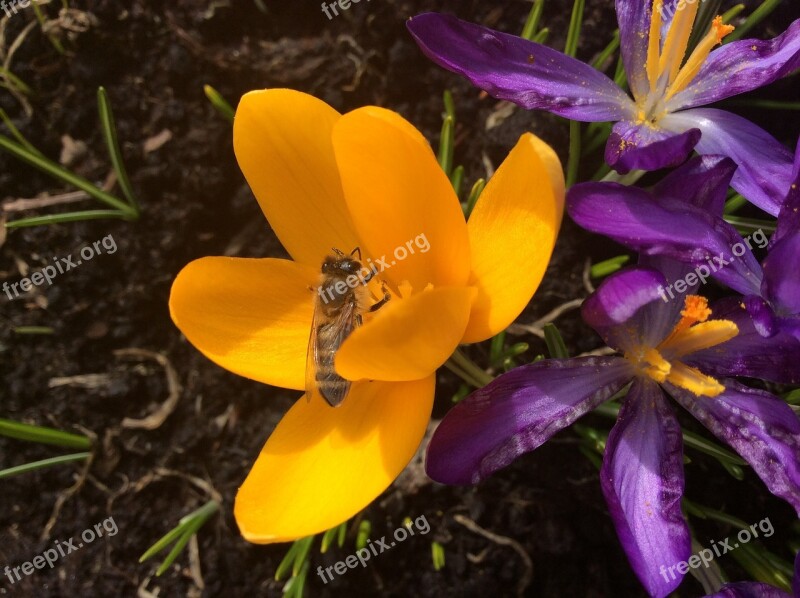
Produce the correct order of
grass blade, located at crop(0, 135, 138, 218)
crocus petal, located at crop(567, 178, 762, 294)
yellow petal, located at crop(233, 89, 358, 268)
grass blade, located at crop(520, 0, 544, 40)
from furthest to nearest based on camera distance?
grass blade, located at crop(0, 135, 138, 218) → grass blade, located at crop(520, 0, 544, 40) → yellow petal, located at crop(233, 89, 358, 268) → crocus petal, located at crop(567, 178, 762, 294)

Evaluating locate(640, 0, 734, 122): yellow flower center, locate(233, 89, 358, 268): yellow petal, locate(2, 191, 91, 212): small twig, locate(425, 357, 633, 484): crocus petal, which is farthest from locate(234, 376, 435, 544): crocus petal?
locate(2, 191, 91, 212): small twig

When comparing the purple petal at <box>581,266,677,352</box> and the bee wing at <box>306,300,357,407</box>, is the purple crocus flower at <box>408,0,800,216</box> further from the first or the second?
the bee wing at <box>306,300,357,407</box>

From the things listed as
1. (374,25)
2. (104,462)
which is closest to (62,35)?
(374,25)

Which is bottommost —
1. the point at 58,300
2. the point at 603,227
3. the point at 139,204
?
the point at 58,300

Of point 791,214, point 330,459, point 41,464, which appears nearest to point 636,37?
point 791,214

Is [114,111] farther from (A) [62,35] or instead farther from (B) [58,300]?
(B) [58,300]

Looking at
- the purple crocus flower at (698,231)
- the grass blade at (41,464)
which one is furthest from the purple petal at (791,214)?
the grass blade at (41,464)

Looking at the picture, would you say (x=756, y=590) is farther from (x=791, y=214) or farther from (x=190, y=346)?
(x=190, y=346)
